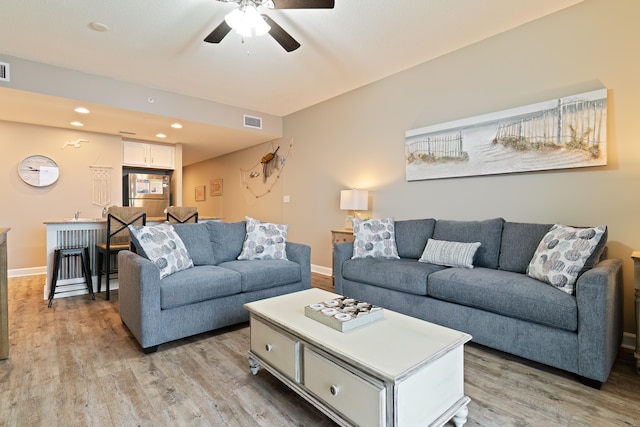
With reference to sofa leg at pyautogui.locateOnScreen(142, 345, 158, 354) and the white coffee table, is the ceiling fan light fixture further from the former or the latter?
sofa leg at pyautogui.locateOnScreen(142, 345, 158, 354)

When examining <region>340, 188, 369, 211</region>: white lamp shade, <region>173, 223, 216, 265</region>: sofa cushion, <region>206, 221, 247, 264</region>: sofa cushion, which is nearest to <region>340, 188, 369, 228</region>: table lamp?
<region>340, 188, 369, 211</region>: white lamp shade

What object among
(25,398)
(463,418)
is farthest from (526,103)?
(25,398)

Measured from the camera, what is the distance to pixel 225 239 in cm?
327

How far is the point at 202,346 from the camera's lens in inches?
94.0

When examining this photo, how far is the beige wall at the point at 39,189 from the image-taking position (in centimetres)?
478

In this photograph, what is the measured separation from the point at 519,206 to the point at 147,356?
330 cm

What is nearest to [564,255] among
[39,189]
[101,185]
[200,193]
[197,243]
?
[197,243]

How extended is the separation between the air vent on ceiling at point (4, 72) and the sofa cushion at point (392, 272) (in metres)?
4.04

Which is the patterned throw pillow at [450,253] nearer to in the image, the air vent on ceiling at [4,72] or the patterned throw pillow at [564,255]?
the patterned throw pillow at [564,255]

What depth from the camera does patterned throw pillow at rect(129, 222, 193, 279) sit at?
2.49 meters

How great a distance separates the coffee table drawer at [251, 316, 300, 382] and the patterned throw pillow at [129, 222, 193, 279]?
3.31ft

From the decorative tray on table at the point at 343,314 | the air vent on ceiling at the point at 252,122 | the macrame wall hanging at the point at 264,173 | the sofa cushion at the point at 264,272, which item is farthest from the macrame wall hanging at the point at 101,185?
the decorative tray on table at the point at 343,314

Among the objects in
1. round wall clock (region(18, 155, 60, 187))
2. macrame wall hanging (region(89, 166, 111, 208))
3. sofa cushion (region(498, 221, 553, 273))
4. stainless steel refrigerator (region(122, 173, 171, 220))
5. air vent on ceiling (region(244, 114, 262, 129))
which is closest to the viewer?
sofa cushion (region(498, 221, 553, 273))

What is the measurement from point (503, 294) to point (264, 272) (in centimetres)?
188
